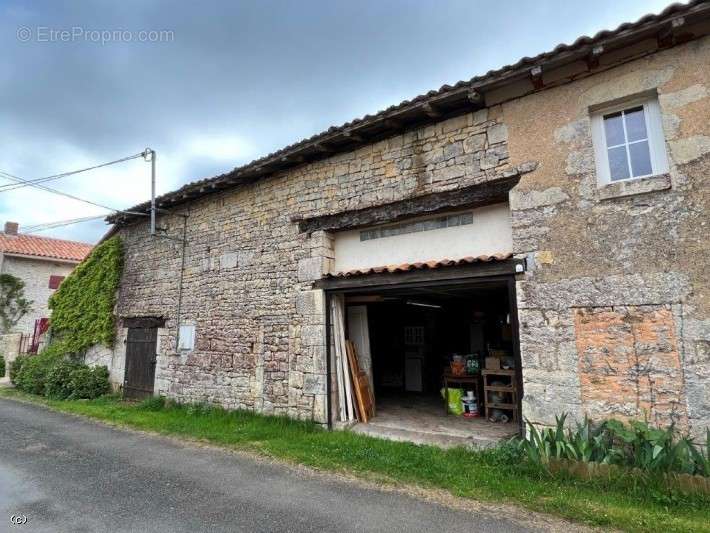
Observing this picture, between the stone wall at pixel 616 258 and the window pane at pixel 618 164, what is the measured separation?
22 cm

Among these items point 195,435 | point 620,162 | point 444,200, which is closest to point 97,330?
point 195,435

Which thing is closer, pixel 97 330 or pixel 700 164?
pixel 700 164

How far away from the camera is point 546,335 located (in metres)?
4.68

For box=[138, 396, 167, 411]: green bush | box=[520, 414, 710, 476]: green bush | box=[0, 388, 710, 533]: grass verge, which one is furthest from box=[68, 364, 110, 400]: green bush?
box=[520, 414, 710, 476]: green bush

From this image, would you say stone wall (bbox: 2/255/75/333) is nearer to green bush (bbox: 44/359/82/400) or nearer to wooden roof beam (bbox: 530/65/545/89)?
green bush (bbox: 44/359/82/400)

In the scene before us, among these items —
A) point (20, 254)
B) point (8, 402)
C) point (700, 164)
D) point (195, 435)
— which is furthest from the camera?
point (20, 254)

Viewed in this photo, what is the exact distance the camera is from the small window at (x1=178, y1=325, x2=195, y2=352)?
8.34 metres

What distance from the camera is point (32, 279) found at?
62.4 ft

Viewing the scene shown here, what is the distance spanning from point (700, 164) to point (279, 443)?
5.90 metres

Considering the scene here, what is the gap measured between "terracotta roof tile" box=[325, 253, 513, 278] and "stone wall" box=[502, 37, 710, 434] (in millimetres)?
339

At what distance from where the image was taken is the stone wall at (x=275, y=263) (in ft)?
18.9

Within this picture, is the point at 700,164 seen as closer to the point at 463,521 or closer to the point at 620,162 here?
the point at 620,162

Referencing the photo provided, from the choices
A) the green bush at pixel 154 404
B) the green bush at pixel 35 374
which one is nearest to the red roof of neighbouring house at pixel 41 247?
the green bush at pixel 35 374

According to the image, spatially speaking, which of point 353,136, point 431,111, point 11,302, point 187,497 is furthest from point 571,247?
point 11,302
